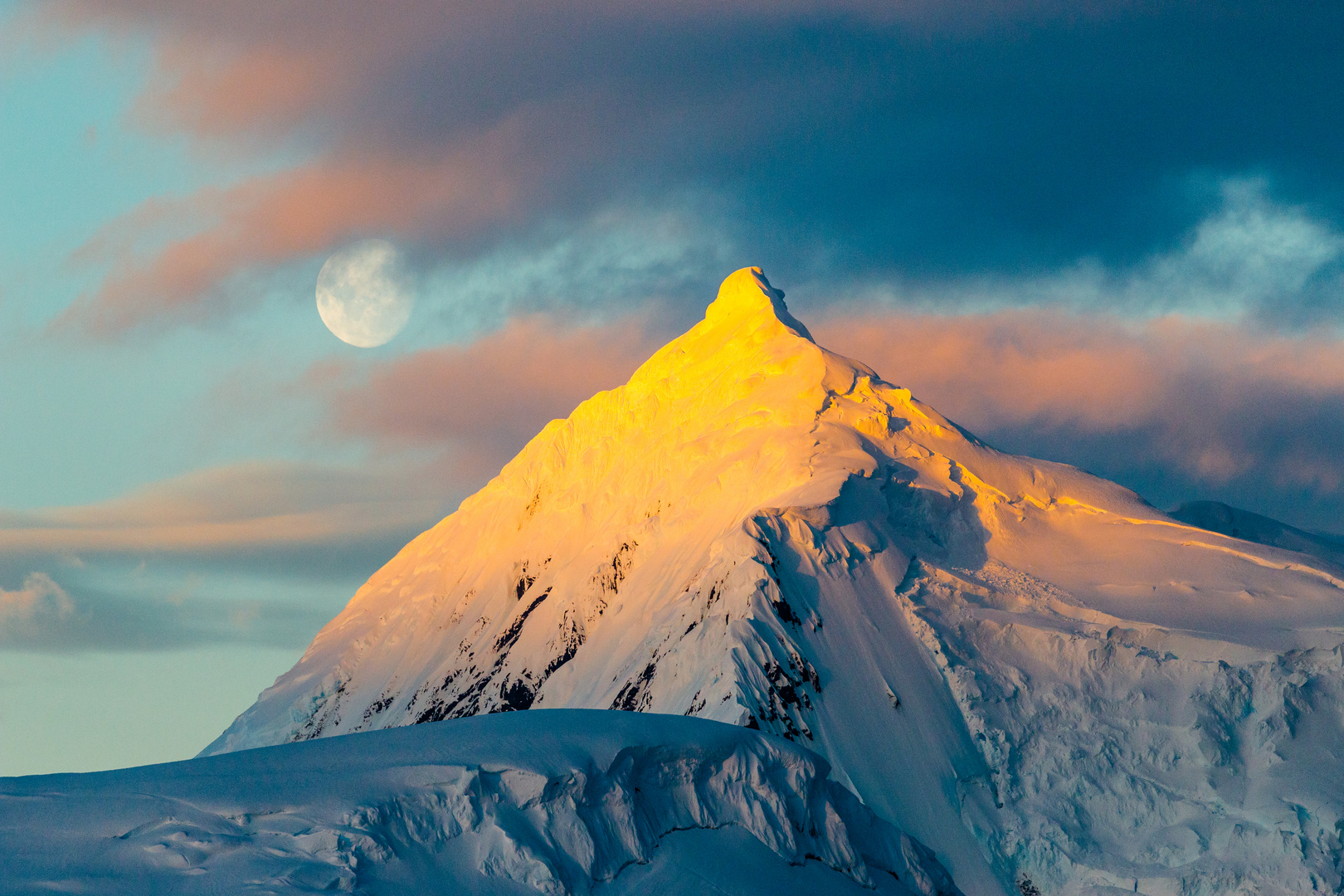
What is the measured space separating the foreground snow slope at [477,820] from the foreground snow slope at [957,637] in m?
52.1

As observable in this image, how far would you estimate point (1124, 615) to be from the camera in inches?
4272

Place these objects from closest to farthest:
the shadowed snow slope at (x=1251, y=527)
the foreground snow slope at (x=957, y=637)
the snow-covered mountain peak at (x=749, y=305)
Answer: the foreground snow slope at (x=957, y=637) < the snow-covered mountain peak at (x=749, y=305) < the shadowed snow slope at (x=1251, y=527)

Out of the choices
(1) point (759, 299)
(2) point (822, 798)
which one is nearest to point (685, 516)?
(1) point (759, 299)

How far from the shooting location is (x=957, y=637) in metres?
109

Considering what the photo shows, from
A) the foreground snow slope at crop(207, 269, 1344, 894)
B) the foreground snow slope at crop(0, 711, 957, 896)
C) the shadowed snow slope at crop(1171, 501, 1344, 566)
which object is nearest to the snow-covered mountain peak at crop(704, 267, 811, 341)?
the foreground snow slope at crop(207, 269, 1344, 894)

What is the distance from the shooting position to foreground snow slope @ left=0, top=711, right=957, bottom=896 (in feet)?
103

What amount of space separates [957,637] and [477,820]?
79.5 metres

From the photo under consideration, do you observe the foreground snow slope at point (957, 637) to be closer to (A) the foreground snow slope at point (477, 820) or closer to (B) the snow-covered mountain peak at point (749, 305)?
(B) the snow-covered mountain peak at point (749, 305)

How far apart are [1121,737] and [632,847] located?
72.9 meters

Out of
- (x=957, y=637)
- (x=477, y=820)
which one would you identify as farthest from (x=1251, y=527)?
(x=477, y=820)

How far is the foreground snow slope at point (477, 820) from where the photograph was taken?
1238 inches

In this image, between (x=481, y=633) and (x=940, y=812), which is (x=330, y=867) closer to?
(x=940, y=812)

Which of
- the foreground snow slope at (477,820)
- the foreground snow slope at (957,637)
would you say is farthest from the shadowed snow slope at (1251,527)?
the foreground snow slope at (477,820)

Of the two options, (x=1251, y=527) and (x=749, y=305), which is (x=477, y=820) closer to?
(x=749, y=305)
